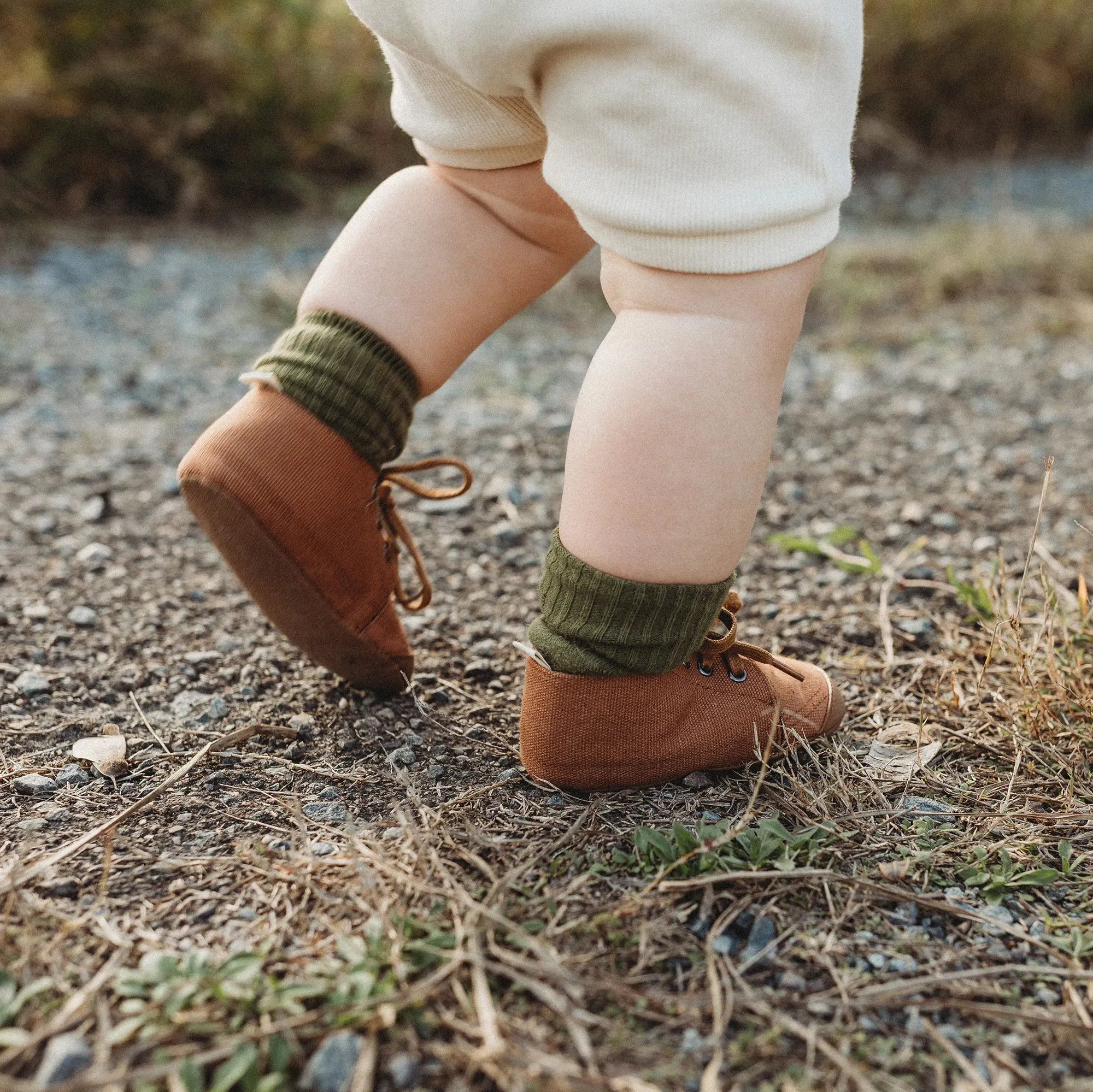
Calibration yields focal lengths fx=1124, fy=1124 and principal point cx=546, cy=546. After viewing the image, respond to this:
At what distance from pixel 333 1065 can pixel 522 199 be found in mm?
896

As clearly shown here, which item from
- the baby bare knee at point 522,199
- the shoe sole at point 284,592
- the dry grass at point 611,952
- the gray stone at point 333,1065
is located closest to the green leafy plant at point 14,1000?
the dry grass at point 611,952

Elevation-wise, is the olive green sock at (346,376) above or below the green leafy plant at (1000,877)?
above

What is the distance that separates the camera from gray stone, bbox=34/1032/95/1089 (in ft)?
2.60

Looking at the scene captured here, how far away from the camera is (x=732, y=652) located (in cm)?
122

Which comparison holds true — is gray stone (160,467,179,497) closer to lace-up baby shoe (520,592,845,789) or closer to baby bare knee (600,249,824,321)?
lace-up baby shoe (520,592,845,789)

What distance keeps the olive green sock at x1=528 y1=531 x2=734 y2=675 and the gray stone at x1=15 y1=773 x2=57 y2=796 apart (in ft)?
1.79

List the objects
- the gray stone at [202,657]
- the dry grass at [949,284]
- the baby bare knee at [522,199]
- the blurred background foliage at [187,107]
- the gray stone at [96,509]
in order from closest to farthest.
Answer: the baby bare knee at [522,199] → the gray stone at [202,657] → the gray stone at [96,509] → the dry grass at [949,284] → the blurred background foliage at [187,107]

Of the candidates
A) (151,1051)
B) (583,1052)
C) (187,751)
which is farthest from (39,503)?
(583,1052)

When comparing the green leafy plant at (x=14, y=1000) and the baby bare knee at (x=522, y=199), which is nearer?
the green leafy plant at (x=14, y=1000)

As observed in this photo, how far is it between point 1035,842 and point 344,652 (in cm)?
76

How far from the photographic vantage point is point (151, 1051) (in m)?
0.81

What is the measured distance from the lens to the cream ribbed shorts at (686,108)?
921 mm

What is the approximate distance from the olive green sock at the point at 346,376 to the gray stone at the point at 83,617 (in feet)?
1.64

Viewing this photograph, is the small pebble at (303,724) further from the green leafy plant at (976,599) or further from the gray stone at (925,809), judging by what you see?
the green leafy plant at (976,599)
